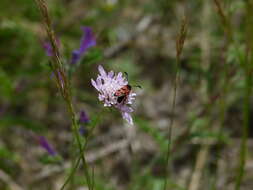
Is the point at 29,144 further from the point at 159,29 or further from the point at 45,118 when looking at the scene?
the point at 159,29

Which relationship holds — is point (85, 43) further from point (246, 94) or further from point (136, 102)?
point (136, 102)

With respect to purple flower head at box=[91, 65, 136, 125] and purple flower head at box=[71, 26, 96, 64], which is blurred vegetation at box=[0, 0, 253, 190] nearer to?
purple flower head at box=[71, 26, 96, 64]

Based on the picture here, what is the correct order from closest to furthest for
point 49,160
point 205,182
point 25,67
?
point 49,160
point 205,182
point 25,67

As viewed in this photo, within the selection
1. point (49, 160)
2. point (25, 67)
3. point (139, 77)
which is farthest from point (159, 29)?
point (49, 160)

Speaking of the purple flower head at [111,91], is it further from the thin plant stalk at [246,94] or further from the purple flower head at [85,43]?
the purple flower head at [85,43]

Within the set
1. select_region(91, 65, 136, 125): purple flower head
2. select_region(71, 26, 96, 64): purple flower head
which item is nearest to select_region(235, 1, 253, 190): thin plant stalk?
select_region(91, 65, 136, 125): purple flower head

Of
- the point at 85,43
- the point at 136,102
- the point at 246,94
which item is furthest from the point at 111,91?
the point at 136,102

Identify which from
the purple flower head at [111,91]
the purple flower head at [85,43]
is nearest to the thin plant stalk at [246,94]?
the purple flower head at [111,91]
